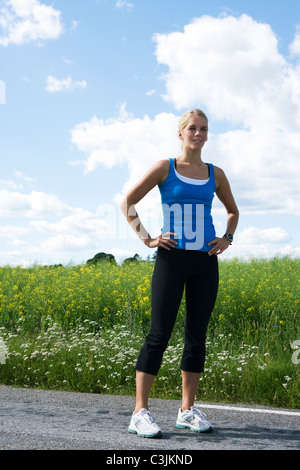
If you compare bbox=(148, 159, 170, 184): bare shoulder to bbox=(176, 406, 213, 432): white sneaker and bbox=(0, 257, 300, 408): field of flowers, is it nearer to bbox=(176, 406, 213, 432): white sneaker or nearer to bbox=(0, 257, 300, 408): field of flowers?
bbox=(176, 406, 213, 432): white sneaker

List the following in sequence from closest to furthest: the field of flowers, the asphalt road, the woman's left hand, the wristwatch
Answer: the asphalt road, the woman's left hand, the wristwatch, the field of flowers

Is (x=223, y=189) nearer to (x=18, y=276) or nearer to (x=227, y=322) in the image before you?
(x=227, y=322)

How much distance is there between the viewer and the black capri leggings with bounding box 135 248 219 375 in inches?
145

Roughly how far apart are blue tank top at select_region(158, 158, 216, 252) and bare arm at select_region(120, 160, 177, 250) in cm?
6

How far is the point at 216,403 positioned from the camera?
4.91 meters

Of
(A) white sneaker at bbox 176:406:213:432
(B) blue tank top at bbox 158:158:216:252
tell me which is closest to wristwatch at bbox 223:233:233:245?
(B) blue tank top at bbox 158:158:216:252

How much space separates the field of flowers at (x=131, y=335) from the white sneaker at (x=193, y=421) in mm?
1176

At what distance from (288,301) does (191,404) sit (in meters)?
4.60

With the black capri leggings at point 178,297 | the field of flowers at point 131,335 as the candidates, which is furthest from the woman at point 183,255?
the field of flowers at point 131,335

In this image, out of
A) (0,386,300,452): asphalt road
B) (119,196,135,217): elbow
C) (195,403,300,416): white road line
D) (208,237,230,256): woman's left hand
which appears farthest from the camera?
(195,403,300,416): white road line

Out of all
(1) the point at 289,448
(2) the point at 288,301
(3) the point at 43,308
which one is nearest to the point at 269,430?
(1) the point at 289,448

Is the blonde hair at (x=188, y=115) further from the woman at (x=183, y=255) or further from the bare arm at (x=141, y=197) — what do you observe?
the bare arm at (x=141, y=197)

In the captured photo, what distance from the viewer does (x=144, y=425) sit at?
3695mm

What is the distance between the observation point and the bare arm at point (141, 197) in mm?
3701
